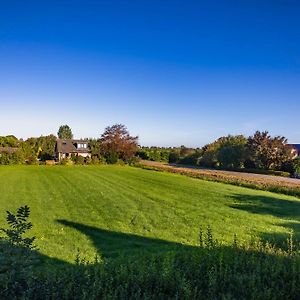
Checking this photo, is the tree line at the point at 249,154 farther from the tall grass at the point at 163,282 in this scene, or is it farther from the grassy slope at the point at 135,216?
the tall grass at the point at 163,282

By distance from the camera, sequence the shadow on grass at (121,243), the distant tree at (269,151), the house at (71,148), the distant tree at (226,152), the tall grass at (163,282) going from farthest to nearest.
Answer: the house at (71,148), the distant tree at (226,152), the distant tree at (269,151), the shadow on grass at (121,243), the tall grass at (163,282)

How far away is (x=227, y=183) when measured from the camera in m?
32.1

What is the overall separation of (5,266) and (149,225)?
28.8 ft

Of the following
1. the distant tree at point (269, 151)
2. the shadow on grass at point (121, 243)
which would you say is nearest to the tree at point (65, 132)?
the distant tree at point (269, 151)

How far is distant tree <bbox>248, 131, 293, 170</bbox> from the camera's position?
53.1 metres

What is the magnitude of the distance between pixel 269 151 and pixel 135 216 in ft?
142

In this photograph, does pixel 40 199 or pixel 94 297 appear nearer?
pixel 94 297

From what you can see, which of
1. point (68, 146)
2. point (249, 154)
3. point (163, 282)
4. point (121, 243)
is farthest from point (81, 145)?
point (163, 282)

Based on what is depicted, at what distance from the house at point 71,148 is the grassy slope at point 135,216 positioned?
48.9m

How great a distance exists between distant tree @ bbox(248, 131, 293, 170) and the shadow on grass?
4586 cm

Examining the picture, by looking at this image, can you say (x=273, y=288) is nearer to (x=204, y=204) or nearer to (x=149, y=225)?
(x=149, y=225)

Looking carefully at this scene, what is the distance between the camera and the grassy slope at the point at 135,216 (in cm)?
1084

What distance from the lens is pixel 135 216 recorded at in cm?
1480

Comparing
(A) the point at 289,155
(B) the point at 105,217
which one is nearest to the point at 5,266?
(B) the point at 105,217
